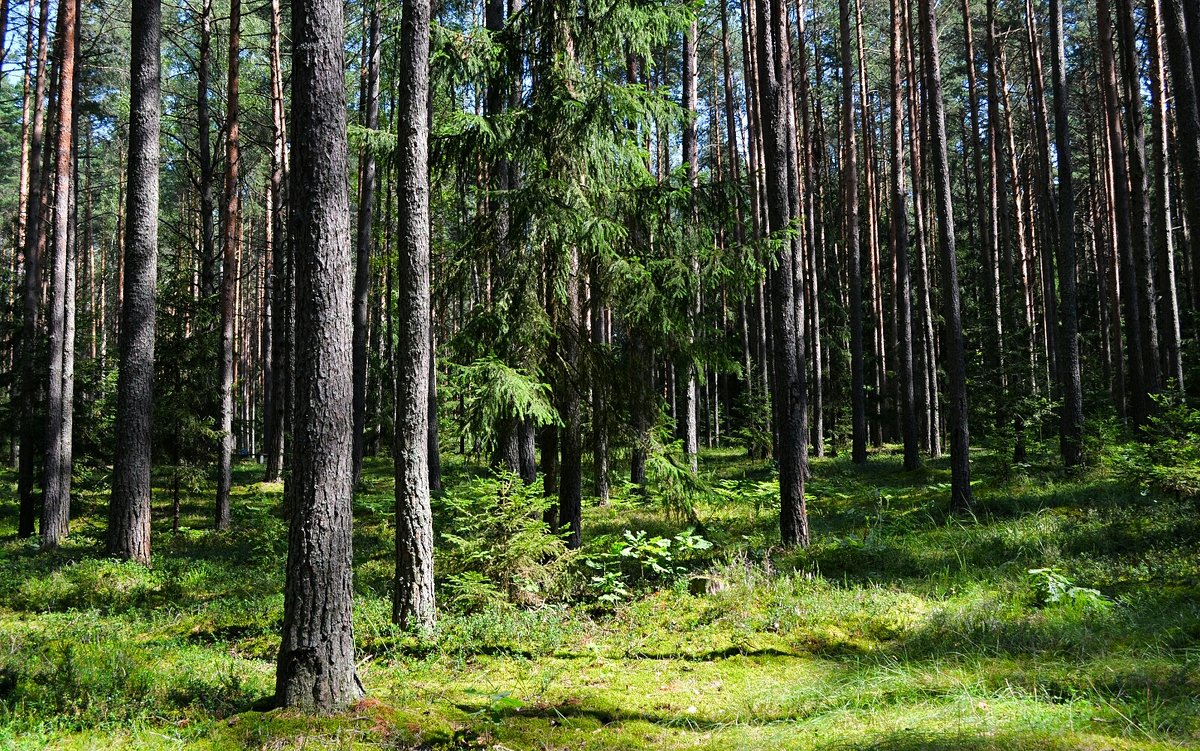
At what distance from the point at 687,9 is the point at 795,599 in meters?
7.37

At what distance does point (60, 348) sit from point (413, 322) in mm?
9445

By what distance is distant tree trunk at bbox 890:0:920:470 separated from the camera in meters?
17.4

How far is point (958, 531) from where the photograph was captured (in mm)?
9906

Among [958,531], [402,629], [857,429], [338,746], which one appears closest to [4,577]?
[402,629]

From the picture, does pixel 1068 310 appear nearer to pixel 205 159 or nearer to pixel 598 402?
pixel 598 402

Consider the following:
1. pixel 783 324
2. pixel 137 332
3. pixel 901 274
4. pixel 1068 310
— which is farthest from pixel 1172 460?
pixel 137 332

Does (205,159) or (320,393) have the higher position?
(205,159)

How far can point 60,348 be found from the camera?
12.6 m

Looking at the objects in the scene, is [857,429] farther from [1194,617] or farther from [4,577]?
[4,577]

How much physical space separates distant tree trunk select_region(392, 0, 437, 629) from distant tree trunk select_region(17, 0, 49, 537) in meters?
10.5

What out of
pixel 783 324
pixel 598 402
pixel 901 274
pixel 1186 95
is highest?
pixel 1186 95

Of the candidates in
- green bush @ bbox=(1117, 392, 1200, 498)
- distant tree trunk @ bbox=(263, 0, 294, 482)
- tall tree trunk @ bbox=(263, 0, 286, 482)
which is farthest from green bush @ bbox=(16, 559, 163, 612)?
green bush @ bbox=(1117, 392, 1200, 498)

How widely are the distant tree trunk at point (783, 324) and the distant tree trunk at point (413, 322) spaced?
456 cm

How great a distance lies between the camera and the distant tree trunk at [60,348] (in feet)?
40.5
